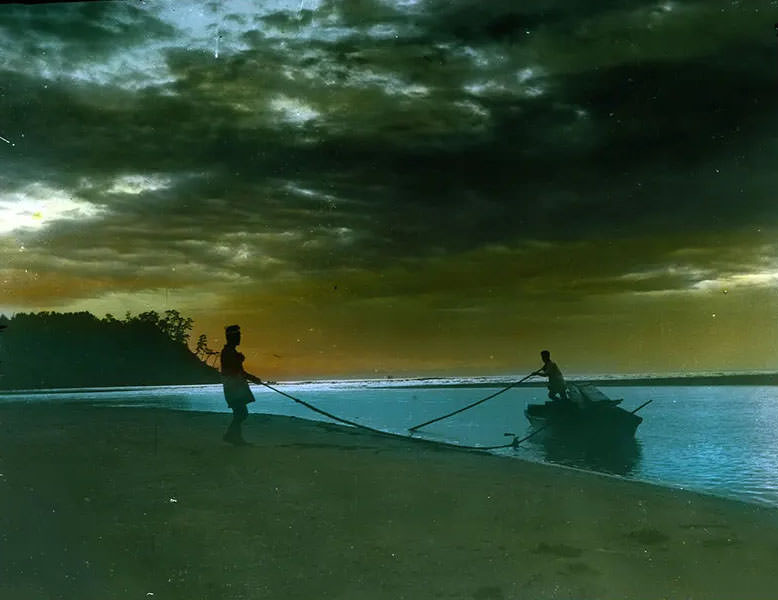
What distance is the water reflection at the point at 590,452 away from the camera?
1331 centimetres

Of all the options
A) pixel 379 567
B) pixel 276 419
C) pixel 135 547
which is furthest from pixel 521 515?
pixel 276 419

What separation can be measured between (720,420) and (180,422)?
27.4m

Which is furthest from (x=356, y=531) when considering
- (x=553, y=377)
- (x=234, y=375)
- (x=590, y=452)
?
(x=590, y=452)

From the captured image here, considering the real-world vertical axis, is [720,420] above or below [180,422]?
below

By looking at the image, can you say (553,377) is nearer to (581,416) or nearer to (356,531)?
(581,416)

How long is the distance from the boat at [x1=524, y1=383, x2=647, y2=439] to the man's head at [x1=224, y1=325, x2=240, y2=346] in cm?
877

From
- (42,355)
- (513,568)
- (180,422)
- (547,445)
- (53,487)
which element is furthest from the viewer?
(42,355)

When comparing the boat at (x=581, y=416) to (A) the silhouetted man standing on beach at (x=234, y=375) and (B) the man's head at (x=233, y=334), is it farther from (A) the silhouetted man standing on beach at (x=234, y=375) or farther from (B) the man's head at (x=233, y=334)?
(B) the man's head at (x=233, y=334)

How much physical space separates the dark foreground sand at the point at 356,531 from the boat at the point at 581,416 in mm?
6217

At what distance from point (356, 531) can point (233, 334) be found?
4.32 m

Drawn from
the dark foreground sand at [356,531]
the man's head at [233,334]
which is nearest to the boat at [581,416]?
the dark foreground sand at [356,531]

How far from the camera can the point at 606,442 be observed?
1488cm

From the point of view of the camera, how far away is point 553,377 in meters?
13.6

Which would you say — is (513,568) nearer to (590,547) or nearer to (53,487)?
(590,547)
